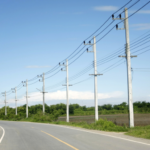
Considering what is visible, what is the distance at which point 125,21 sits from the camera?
2478 cm

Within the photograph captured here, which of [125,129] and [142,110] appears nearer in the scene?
[125,129]

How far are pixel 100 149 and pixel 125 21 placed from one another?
50.9 ft

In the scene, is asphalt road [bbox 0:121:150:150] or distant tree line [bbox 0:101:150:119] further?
distant tree line [bbox 0:101:150:119]

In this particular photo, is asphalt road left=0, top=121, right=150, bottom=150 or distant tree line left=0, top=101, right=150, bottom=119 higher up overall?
asphalt road left=0, top=121, right=150, bottom=150

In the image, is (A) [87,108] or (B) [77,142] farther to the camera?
(A) [87,108]

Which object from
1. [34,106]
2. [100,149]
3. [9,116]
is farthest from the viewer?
[34,106]

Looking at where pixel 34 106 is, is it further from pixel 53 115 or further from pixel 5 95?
pixel 53 115

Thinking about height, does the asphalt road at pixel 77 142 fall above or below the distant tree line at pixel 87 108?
above

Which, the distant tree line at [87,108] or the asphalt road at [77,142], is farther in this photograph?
the distant tree line at [87,108]

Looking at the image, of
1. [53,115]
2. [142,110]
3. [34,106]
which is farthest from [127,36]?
[34,106]

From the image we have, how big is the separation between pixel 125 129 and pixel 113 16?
32.8ft

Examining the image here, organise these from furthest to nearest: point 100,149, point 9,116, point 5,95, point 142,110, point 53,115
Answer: point 5,95 < point 142,110 < point 9,116 < point 53,115 < point 100,149

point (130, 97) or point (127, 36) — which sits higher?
point (127, 36)

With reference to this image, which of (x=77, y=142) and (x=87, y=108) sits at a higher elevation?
(x=77, y=142)
